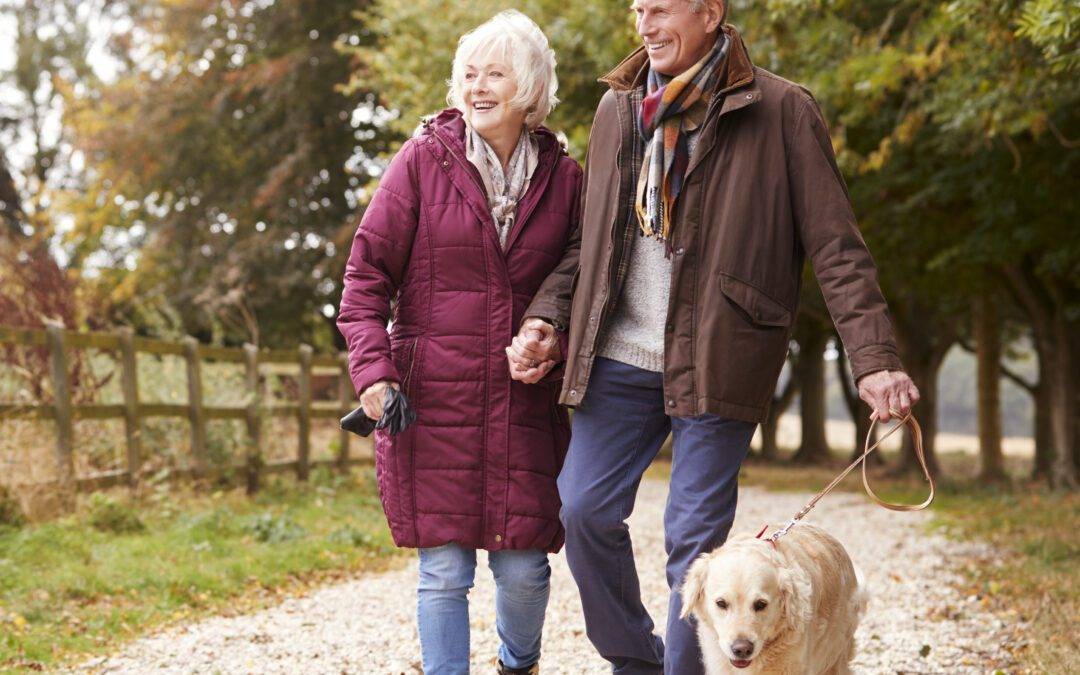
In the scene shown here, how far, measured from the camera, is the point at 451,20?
15102 millimetres

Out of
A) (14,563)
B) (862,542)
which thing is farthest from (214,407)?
(862,542)

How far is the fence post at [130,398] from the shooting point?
988 cm

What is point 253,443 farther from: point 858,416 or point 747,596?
point 858,416

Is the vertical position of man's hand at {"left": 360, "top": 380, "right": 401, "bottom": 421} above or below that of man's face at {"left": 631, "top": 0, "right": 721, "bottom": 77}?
below

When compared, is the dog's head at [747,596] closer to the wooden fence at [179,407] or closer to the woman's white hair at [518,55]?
the woman's white hair at [518,55]

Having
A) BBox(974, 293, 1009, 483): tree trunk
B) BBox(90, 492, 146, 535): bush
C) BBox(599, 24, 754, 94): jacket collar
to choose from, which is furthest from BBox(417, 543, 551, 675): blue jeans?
BBox(974, 293, 1009, 483): tree trunk

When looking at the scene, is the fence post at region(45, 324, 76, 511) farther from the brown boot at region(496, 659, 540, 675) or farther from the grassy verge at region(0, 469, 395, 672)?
the brown boot at region(496, 659, 540, 675)

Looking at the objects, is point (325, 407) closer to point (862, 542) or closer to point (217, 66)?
point (862, 542)

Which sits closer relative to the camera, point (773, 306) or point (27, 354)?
point (773, 306)

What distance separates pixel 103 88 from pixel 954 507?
17436 mm

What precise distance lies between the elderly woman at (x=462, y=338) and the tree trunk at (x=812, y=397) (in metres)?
23.3

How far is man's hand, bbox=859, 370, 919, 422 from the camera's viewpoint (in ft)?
11.0

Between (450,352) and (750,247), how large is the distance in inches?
40.8

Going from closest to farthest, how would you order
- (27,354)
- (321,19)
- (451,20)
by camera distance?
(27,354)
(451,20)
(321,19)
